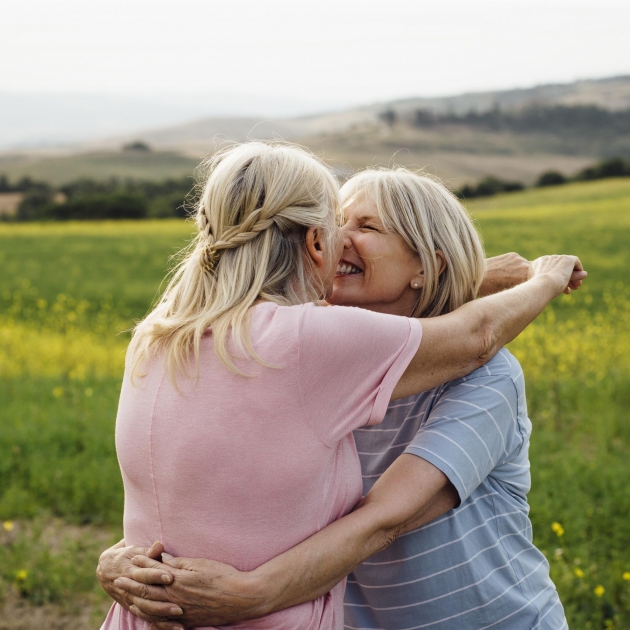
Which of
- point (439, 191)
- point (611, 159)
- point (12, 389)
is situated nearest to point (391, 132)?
point (611, 159)

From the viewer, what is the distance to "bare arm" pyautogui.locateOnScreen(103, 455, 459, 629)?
1818mm

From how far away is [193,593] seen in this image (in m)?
1.84

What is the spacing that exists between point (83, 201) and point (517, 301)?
3756 centimetres

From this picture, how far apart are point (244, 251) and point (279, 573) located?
0.75 meters

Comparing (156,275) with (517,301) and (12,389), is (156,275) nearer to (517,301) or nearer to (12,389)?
(12,389)

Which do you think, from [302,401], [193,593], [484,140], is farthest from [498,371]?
[484,140]

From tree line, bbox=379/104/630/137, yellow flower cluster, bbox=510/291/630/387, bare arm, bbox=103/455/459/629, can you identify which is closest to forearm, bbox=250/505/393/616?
bare arm, bbox=103/455/459/629

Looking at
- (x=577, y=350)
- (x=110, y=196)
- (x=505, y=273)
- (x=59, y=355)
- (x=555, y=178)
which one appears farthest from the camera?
(x=555, y=178)

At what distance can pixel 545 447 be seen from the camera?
653 centimetres

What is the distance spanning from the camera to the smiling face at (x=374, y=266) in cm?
245

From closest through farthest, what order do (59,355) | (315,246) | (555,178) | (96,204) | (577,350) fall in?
1. (315,246)
2. (577,350)
3. (59,355)
4. (96,204)
5. (555,178)

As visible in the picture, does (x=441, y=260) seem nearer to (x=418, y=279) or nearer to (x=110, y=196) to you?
(x=418, y=279)

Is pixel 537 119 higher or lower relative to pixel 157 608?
higher

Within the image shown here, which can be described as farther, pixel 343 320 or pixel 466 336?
pixel 466 336
